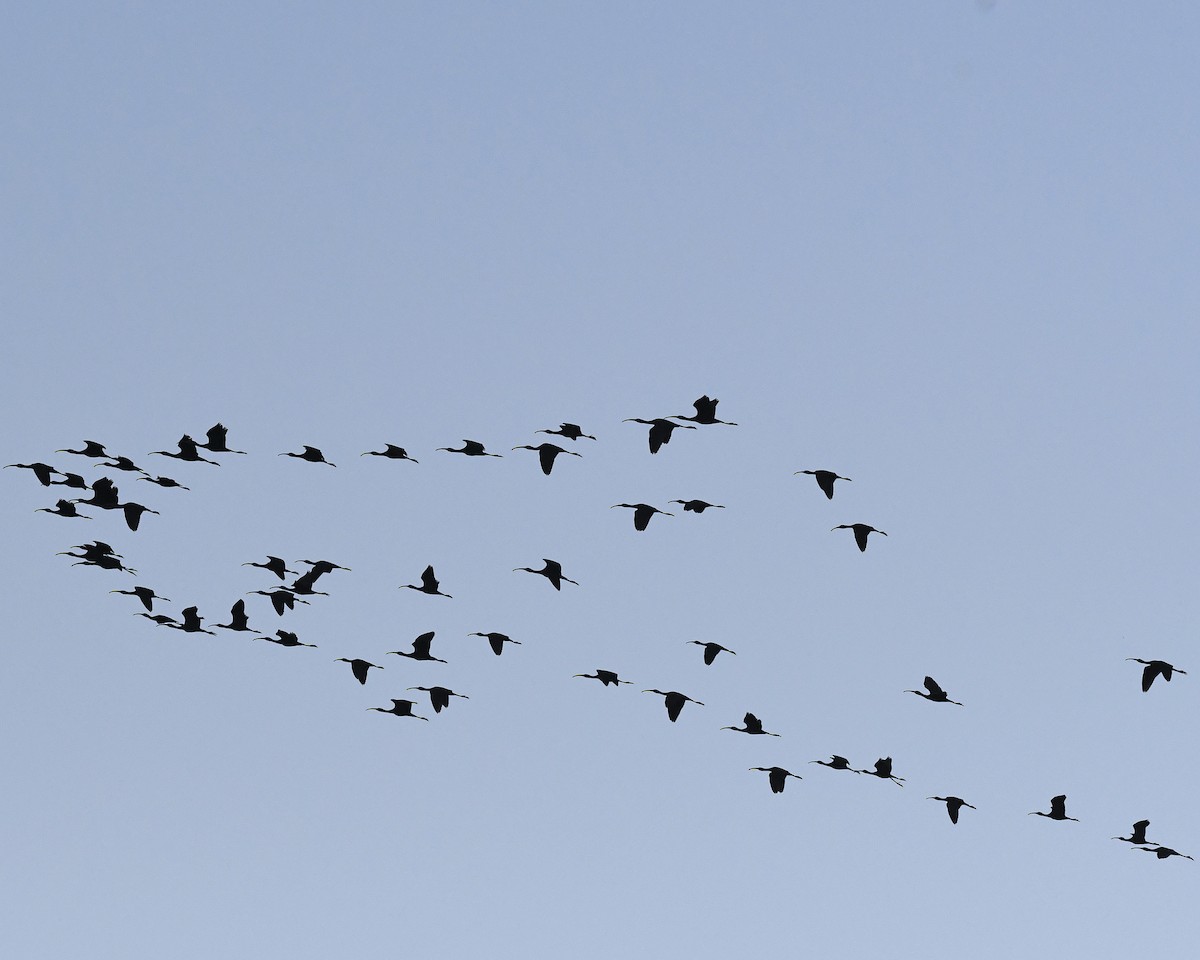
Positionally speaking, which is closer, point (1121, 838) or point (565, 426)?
point (565, 426)

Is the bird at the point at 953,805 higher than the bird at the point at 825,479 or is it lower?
lower

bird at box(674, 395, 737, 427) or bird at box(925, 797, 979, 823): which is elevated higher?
bird at box(674, 395, 737, 427)

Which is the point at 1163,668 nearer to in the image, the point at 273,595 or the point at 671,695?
the point at 671,695

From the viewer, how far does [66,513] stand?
3238 inches

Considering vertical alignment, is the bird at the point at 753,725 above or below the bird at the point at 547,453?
below

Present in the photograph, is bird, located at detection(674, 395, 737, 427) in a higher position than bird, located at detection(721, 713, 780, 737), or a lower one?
higher

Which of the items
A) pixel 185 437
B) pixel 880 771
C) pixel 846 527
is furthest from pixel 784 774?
pixel 185 437

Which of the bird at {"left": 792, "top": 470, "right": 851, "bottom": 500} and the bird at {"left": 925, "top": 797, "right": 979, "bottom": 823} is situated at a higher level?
the bird at {"left": 792, "top": 470, "right": 851, "bottom": 500}

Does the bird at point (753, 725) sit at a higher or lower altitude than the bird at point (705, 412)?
lower

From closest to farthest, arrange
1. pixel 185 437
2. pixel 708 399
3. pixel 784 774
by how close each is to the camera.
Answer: pixel 708 399 → pixel 185 437 → pixel 784 774

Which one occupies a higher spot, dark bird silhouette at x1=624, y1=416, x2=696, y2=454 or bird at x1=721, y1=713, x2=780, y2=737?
dark bird silhouette at x1=624, y1=416, x2=696, y2=454

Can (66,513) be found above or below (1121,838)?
above

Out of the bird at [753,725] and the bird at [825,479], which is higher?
the bird at [825,479]

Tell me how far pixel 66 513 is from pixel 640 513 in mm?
18051
